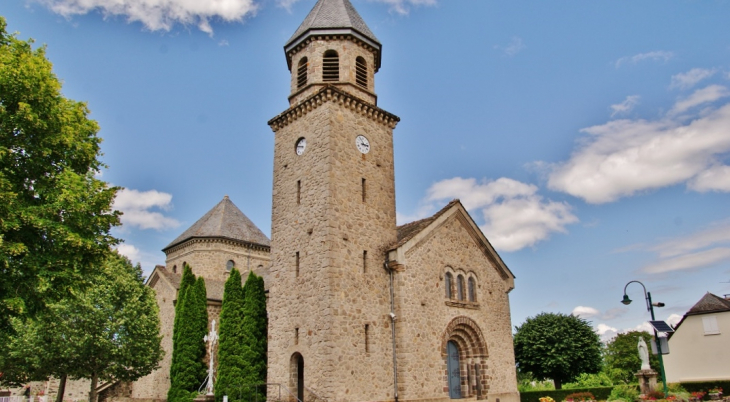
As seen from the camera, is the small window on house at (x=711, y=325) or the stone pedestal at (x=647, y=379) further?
the small window on house at (x=711, y=325)

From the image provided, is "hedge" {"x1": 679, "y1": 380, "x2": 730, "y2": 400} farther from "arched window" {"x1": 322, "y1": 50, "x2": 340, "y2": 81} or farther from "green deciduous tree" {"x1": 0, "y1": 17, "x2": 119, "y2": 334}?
"green deciduous tree" {"x1": 0, "y1": 17, "x2": 119, "y2": 334}

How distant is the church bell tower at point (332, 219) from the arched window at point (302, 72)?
0.05 m

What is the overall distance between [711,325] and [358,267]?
2785 cm

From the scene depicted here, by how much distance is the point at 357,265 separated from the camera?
67.0ft

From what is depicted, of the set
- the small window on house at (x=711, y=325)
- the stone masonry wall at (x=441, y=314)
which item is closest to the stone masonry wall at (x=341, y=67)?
the stone masonry wall at (x=441, y=314)

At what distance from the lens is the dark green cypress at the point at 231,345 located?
69.4ft

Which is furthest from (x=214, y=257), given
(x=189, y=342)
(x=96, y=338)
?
(x=189, y=342)

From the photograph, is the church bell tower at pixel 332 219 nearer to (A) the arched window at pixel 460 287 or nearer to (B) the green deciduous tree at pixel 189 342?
(A) the arched window at pixel 460 287

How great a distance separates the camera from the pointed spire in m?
23.3

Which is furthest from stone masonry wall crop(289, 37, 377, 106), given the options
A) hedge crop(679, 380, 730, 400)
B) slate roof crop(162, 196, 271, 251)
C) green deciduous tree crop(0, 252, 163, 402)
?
hedge crop(679, 380, 730, 400)

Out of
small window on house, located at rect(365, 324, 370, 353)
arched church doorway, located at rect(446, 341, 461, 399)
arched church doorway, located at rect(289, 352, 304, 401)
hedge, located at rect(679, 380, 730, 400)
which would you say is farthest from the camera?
hedge, located at rect(679, 380, 730, 400)

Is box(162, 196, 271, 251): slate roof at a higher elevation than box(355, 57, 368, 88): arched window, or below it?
Answer: below

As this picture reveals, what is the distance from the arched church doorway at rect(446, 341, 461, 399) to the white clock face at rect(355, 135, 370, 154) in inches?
377

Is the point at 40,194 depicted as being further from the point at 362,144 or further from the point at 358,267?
the point at 362,144
